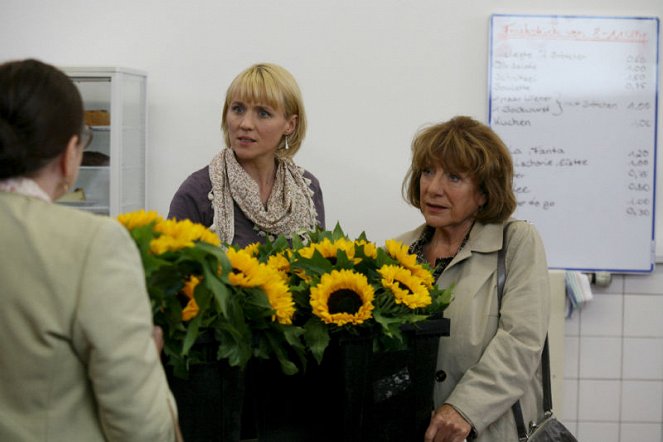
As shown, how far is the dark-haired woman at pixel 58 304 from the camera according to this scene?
117cm

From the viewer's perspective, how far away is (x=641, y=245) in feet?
11.9

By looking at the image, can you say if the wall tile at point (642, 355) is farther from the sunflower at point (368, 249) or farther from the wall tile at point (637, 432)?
the sunflower at point (368, 249)

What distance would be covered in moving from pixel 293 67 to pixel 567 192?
4.16 ft

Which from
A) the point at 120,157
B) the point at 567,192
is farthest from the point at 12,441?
the point at 567,192

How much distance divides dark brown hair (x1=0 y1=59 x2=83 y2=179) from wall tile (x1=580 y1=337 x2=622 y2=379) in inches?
117

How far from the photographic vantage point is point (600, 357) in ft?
12.3

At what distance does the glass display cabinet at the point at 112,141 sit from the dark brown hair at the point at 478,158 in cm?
162

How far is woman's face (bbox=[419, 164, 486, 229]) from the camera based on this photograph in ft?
6.98

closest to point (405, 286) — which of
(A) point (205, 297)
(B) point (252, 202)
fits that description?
(A) point (205, 297)

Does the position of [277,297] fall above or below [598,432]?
above

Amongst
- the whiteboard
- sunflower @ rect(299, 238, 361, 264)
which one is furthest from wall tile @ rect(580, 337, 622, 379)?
sunflower @ rect(299, 238, 361, 264)

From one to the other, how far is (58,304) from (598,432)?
312cm

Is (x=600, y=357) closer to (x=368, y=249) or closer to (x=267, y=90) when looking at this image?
(x=267, y=90)

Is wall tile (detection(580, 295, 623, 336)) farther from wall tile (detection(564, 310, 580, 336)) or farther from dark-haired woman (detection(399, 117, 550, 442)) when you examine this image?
dark-haired woman (detection(399, 117, 550, 442))
